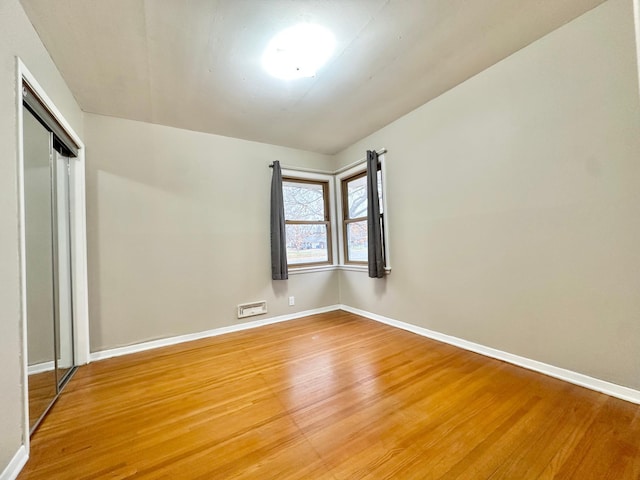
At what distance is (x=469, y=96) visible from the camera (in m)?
2.29

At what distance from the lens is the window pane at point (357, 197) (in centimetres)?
360

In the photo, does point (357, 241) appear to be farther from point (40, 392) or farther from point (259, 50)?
point (40, 392)

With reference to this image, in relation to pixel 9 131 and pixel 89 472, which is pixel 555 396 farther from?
pixel 9 131

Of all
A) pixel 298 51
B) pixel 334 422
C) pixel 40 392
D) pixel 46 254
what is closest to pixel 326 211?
pixel 298 51

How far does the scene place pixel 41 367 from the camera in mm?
1635

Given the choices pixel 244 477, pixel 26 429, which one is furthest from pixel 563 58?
pixel 26 429

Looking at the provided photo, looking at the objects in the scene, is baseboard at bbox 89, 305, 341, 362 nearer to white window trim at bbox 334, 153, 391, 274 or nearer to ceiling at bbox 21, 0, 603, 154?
white window trim at bbox 334, 153, 391, 274

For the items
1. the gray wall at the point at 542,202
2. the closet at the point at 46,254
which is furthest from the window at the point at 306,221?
the closet at the point at 46,254

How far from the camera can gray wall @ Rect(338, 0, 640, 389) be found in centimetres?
156

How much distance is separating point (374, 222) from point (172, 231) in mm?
2382

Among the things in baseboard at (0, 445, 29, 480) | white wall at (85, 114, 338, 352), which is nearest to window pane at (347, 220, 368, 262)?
white wall at (85, 114, 338, 352)

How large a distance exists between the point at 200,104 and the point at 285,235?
1.75 meters

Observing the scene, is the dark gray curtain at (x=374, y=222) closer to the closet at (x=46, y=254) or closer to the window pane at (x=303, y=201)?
the window pane at (x=303, y=201)

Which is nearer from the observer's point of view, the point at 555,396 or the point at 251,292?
the point at 555,396
